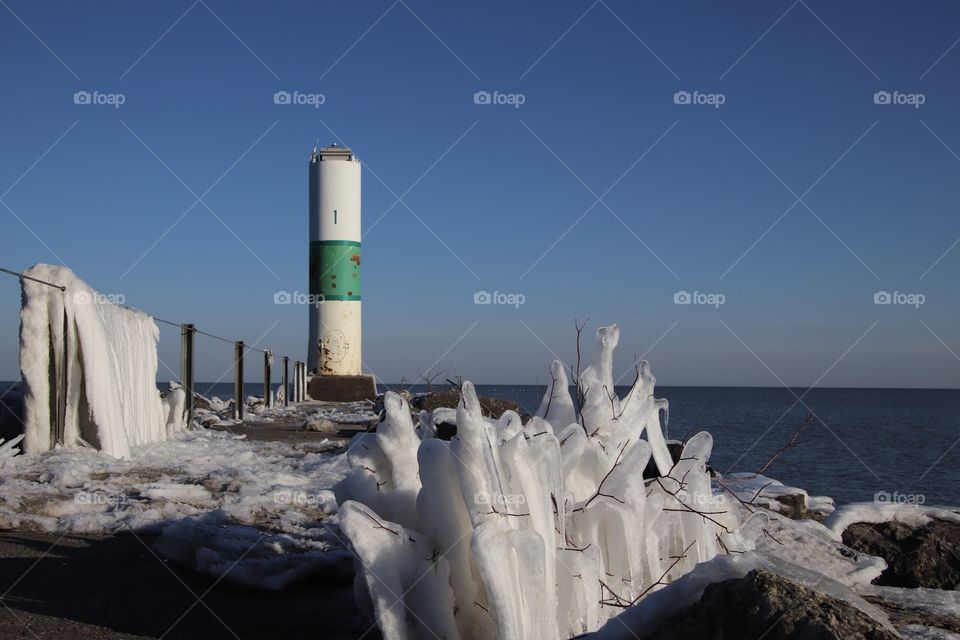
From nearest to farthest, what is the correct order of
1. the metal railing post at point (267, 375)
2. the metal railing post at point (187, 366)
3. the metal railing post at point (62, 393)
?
1. the metal railing post at point (62, 393)
2. the metal railing post at point (187, 366)
3. the metal railing post at point (267, 375)

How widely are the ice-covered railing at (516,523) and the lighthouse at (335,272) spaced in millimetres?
20922

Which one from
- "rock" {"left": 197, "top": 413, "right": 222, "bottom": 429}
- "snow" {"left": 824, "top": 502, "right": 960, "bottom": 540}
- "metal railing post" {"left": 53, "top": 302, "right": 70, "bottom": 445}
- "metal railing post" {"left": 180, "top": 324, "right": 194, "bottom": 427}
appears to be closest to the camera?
"snow" {"left": 824, "top": 502, "right": 960, "bottom": 540}

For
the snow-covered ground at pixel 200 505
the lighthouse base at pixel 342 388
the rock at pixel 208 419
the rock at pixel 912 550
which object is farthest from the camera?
the lighthouse base at pixel 342 388

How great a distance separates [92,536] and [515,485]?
3.36 m

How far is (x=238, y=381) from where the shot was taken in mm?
16406

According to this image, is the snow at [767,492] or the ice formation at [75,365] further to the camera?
the ice formation at [75,365]

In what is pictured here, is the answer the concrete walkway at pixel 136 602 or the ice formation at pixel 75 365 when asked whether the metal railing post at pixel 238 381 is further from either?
the concrete walkway at pixel 136 602

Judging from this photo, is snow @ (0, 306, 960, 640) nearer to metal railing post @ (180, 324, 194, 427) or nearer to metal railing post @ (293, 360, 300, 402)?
metal railing post @ (180, 324, 194, 427)

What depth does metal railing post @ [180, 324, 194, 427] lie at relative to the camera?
12.8 m

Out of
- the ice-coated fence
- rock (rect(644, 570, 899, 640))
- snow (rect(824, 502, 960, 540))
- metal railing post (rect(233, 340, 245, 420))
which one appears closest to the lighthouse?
metal railing post (rect(233, 340, 245, 420))

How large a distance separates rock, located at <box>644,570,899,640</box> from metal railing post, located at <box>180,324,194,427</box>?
11.0m

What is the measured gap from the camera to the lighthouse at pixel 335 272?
81.8 feet

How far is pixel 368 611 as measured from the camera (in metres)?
4.02

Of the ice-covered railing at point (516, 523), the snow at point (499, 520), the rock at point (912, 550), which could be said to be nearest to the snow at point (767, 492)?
the snow at point (499, 520)
